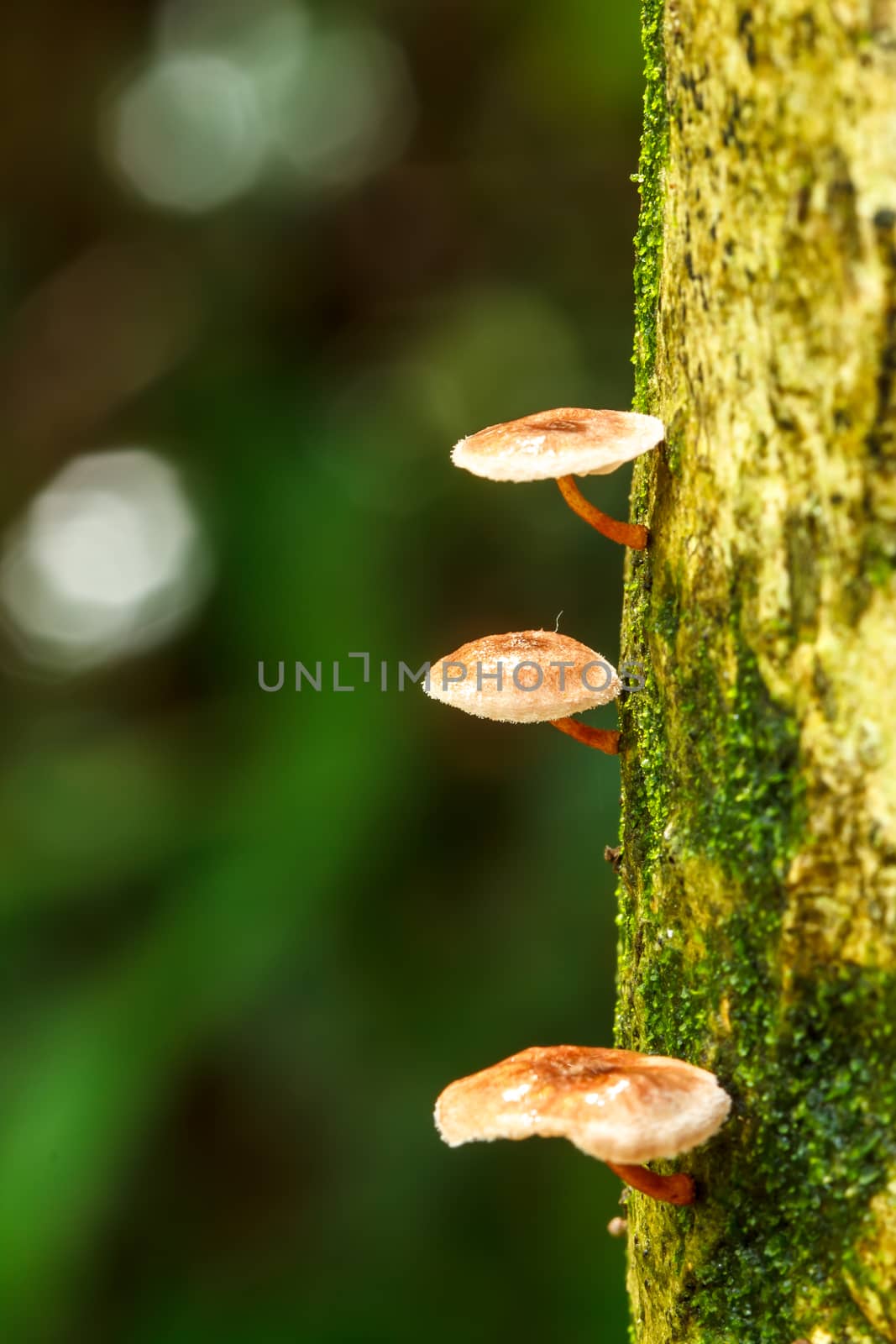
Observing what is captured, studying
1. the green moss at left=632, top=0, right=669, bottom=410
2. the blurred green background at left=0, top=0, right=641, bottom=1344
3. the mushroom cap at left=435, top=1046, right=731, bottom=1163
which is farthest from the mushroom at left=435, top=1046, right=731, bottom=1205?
the blurred green background at left=0, top=0, right=641, bottom=1344

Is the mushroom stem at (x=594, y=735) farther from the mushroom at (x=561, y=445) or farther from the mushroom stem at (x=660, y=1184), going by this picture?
the mushroom stem at (x=660, y=1184)

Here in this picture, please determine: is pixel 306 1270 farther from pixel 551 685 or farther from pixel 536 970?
pixel 551 685

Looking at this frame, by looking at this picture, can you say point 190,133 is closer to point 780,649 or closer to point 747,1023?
point 780,649

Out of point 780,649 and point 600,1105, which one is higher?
point 780,649

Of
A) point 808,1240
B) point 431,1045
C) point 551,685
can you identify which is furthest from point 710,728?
point 431,1045

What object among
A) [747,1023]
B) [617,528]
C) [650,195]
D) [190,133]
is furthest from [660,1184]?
[190,133]

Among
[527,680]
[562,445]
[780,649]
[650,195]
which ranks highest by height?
[650,195]

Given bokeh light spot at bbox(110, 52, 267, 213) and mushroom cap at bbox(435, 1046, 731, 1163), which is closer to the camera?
mushroom cap at bbox(435, 1046, 731, 1163)

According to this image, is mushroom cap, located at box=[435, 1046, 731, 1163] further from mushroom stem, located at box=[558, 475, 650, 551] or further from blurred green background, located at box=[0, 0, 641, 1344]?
blurred green background, located at box=[0, 0, 641, 1344]

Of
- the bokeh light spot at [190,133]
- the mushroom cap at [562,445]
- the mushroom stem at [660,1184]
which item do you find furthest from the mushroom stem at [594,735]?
the bokeh light spot at [190,133]
